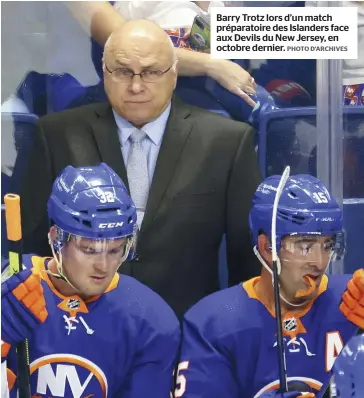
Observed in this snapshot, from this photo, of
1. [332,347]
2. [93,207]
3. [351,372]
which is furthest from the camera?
[332,347]

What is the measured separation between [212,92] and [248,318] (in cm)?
43

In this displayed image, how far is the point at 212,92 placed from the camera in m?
1.65

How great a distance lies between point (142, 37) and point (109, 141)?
0.65 ft

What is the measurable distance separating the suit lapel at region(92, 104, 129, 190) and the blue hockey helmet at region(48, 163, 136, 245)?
86 mm

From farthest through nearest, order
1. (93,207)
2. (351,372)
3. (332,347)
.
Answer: (332,347) → (93,207) → (351,372)

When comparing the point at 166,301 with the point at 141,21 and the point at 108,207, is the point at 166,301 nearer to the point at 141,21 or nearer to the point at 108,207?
the point at 108,207

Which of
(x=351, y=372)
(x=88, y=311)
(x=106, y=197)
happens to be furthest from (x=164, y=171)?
(x=351, y=372)

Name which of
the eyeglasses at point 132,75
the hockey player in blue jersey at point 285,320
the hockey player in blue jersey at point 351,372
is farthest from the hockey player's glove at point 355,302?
the eyeglasses at point 132,75

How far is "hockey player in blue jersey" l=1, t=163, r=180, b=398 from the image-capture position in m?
1.46

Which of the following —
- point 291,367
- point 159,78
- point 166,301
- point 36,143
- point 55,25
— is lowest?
point 291,367

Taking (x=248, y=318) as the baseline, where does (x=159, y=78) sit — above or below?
above

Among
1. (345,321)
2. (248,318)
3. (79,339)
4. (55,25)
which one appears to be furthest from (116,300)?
(55,25)

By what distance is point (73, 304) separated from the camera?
4.97 ft

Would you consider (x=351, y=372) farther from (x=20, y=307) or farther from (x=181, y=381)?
(x=20, y=307)
